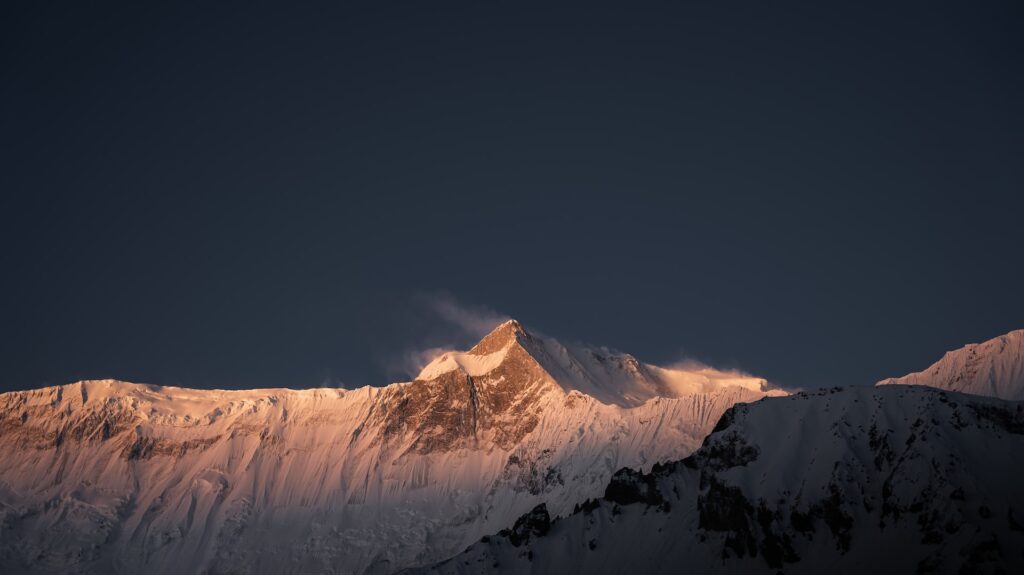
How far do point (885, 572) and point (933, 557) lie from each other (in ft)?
31.0

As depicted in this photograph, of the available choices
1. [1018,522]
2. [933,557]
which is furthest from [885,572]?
[1018,522]

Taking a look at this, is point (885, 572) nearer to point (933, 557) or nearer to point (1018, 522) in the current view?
point (933, 557)

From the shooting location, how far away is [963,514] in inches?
7835

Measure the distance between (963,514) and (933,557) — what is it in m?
10.9

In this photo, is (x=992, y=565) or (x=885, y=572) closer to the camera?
(x=992, y=565)

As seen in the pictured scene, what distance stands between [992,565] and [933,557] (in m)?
10.9

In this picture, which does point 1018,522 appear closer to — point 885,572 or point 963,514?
point 963,514

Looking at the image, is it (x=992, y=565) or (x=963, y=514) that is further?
(x=963, y=514)

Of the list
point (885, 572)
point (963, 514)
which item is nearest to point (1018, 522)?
point (963, 514)

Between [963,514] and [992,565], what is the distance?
50.1ft

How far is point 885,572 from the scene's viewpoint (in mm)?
199500

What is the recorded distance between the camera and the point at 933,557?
635 ft

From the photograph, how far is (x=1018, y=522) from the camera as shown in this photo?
7564 inches
